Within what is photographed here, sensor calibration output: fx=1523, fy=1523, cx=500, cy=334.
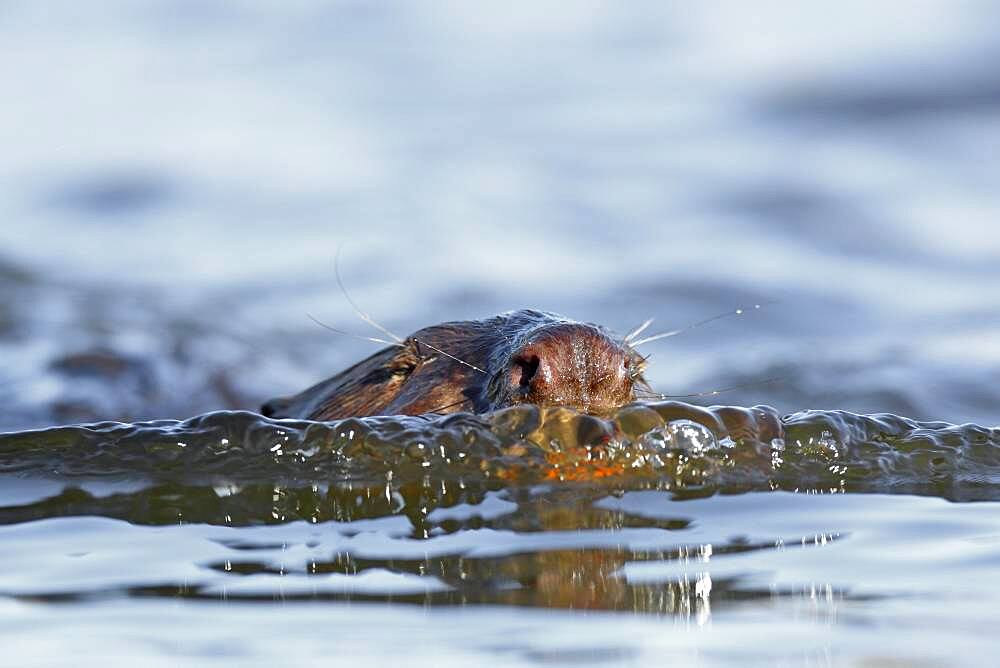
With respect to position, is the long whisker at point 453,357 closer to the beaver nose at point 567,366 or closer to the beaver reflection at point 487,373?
the beaver reflection at point 487,373

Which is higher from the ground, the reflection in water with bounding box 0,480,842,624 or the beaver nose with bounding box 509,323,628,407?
the beaver nose with bounding box 509,323,628,407

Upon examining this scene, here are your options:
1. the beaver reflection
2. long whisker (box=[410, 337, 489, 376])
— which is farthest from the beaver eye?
long whisker (box=[410, 337, 489, 376])

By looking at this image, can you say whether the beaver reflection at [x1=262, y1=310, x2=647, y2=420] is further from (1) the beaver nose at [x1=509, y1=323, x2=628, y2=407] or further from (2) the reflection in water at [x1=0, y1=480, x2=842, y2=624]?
(2) the reflection in water at [x1=0, y1=480, x2=842, y2=624]

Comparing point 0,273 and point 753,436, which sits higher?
point 0,273

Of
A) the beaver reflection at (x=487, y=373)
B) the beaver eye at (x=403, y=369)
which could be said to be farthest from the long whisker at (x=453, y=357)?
the beaver eye at (x=403, y=369)

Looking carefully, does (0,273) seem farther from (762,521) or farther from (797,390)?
(762,521)

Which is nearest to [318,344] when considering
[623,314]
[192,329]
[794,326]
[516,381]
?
[192,329]

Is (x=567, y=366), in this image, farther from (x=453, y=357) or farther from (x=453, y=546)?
(x=453, y=546)
